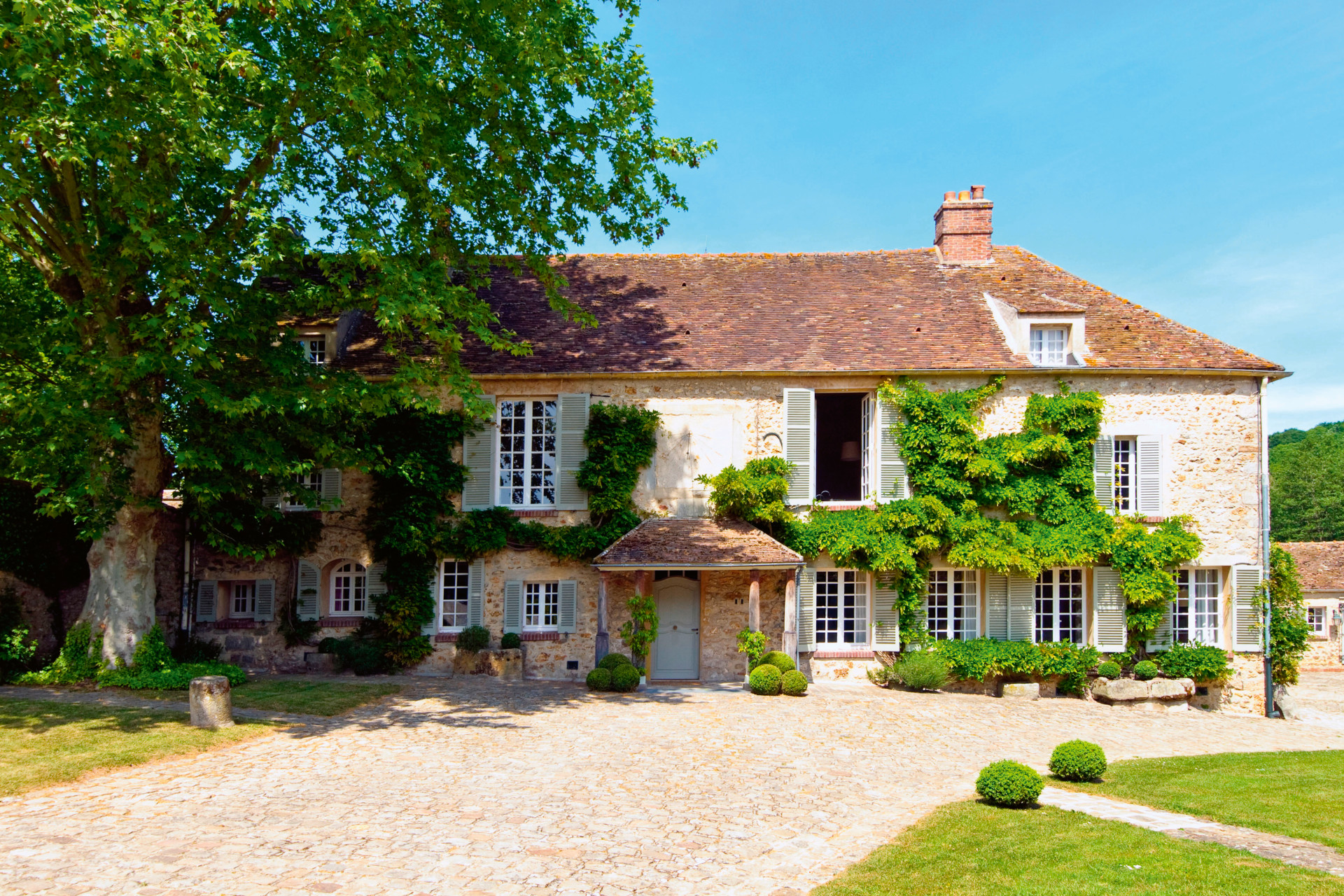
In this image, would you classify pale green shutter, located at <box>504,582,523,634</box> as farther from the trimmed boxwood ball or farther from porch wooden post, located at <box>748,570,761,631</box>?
the trimmed boxwood ball

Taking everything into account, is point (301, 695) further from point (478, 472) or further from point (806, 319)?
point (806, 319)

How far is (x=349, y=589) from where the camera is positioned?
1778 centimetres

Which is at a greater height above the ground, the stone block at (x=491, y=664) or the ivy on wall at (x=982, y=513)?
the ivy on wall at (x=982, y=513)

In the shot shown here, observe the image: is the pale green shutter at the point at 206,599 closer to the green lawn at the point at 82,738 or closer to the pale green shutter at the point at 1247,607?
the green lawn at the point at 82,738

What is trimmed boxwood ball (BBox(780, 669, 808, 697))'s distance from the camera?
49.1ft

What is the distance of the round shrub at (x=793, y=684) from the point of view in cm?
1495

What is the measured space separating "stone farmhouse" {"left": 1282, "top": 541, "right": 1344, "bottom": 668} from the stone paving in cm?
2312

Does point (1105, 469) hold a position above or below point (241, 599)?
above

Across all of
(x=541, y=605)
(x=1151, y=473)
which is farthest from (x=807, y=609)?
(x=1151, y=473)

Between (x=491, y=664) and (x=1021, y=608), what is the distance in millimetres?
10058

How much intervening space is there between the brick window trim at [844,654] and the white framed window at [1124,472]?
5.59 metres

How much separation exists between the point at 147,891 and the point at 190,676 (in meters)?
8.43

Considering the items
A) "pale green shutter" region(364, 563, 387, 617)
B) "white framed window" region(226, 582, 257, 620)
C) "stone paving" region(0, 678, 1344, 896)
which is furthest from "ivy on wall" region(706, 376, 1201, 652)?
"white framed window" region(226, 582, 257, 620)

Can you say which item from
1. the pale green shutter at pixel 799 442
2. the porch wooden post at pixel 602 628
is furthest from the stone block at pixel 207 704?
the pale green shutter at pixel 799 442
